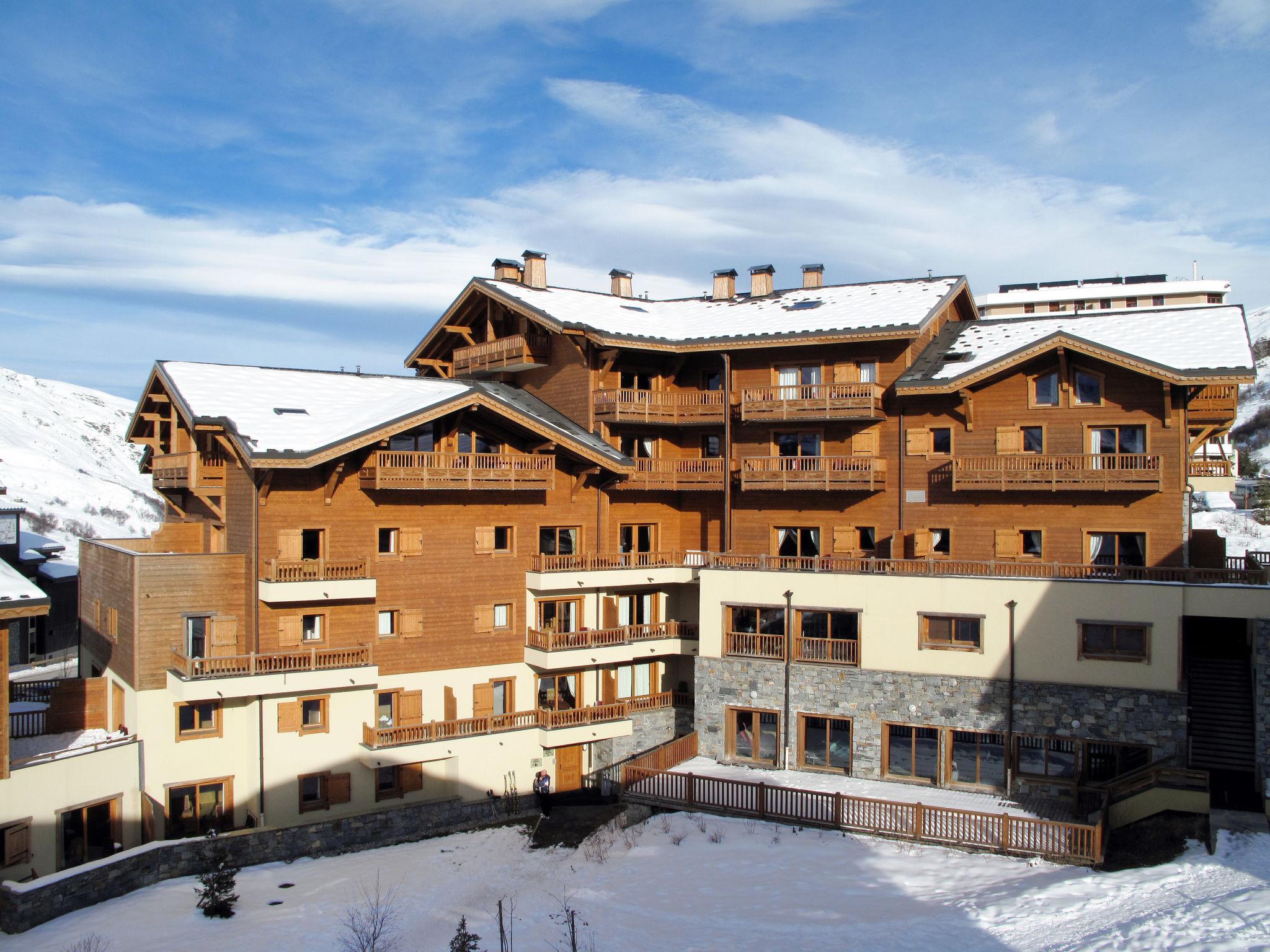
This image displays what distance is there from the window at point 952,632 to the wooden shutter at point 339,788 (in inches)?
667

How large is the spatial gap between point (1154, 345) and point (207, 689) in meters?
29.1

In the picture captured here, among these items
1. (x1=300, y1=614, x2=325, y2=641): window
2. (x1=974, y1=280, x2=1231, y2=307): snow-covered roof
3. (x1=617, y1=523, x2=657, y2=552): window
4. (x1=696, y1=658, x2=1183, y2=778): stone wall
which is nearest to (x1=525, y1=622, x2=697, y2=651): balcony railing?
(x1=696, y1=658, x2=1183, y2=778): stone wall

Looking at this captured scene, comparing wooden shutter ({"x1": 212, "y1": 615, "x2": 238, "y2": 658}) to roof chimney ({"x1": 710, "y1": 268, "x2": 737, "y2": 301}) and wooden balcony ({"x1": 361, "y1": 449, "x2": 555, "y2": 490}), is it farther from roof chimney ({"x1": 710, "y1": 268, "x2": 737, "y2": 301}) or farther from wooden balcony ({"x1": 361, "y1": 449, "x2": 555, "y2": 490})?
roof chimney ({"x1": 710, "y1": 268, "x2": 737, "y2": 301})

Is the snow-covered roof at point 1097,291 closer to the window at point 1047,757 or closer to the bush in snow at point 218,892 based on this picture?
the window at point 1047,757

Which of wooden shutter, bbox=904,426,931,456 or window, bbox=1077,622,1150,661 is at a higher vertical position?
wooden shutter, bbox=904,426,931,456

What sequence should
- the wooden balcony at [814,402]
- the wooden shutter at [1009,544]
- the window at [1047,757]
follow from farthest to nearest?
the wooden balcony at [814,402] → the wooden shutter at [1009,544] → the window at [1047,757]

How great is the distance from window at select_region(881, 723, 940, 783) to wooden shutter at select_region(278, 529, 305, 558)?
17694mm

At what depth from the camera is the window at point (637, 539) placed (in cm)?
3612

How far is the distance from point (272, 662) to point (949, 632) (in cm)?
1895

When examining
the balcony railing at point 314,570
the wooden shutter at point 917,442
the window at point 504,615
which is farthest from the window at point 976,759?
the balcony railing at point 314,570

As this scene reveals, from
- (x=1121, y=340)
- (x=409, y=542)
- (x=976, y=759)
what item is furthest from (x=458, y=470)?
(x=1121, y=340)

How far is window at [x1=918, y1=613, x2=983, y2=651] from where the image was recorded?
91.4ft

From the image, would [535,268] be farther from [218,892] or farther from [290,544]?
[218,892]

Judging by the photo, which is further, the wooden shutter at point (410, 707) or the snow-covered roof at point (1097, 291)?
the snow-covered roof at point (1097, 291)
